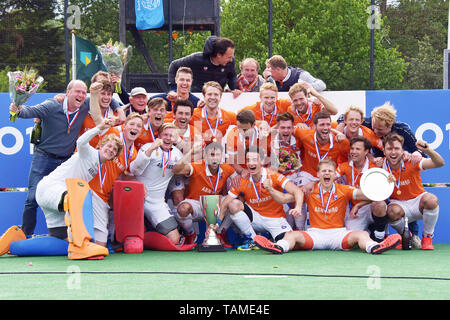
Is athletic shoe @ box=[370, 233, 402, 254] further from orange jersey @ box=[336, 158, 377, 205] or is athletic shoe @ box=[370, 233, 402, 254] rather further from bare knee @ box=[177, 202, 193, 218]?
bare knee @ box=[177, 202, 193, 218]

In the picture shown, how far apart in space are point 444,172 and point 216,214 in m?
3.04

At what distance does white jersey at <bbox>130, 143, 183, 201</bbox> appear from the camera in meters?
7.88

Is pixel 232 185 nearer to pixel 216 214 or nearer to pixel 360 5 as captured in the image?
pixel 216 214

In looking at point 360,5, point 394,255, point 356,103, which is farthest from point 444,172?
point 360,5

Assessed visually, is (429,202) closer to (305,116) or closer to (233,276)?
(305,116)

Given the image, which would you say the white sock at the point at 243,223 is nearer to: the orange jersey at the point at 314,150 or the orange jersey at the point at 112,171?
the orange jersey at the point at 314,150

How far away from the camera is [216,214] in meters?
7.74

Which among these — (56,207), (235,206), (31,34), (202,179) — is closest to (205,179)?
(202,179)

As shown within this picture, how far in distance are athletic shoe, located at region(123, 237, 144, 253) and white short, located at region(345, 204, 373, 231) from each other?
234cm

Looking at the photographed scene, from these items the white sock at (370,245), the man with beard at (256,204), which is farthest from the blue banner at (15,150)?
the white sock at (370,245)

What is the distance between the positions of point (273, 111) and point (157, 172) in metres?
1.62

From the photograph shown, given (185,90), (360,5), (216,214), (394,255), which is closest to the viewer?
(394,255)

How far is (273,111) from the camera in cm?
841

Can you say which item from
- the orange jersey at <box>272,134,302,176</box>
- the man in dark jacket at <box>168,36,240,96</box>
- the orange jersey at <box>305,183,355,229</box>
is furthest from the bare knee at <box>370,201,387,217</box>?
the man in dark jacket at <box>168,36,240,96</box>
